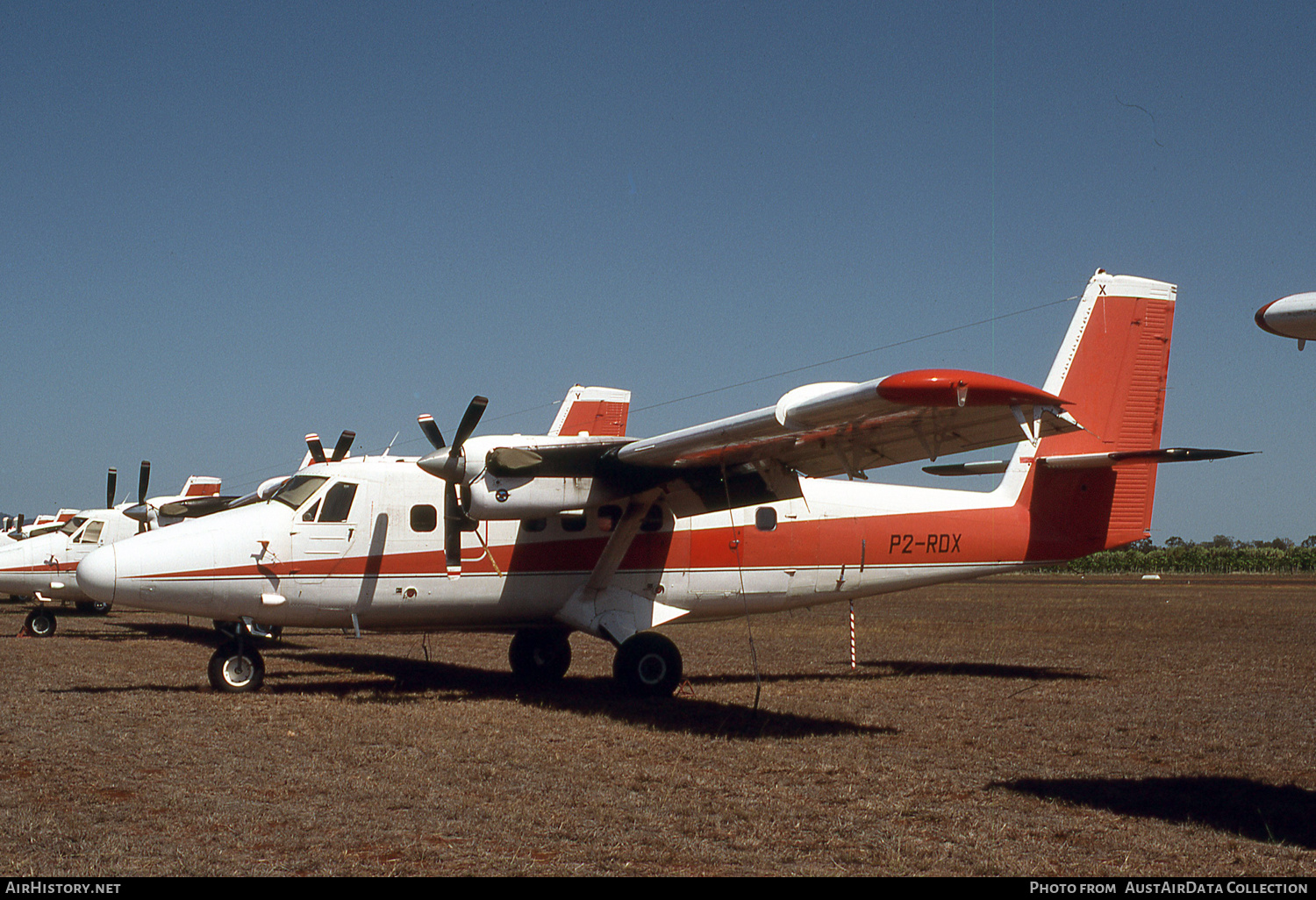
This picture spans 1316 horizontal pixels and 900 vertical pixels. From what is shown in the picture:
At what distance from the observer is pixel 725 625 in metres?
27.3

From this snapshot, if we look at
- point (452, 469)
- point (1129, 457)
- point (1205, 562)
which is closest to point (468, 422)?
point (452, 469)

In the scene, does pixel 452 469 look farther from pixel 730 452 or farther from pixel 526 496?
pixel 730 452

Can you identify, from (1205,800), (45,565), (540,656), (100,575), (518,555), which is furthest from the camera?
(45,565)

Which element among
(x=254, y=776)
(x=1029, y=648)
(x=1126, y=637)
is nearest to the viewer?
(x=254, y=776)

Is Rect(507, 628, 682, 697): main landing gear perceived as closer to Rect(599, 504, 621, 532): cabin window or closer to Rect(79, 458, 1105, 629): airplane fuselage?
Rect(79, 458, 1105, 629): airplane fuselage

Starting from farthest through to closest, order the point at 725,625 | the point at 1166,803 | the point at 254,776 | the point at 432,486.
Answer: the point at 725,625 < the point at 432,486 < the point at 254,776 < the point at 1166,803

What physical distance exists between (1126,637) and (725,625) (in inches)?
369

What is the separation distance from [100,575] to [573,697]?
5505 millimetres

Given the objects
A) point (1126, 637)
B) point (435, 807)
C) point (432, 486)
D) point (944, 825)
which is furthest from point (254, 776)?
point (1126, 637)

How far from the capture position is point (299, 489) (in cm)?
1302

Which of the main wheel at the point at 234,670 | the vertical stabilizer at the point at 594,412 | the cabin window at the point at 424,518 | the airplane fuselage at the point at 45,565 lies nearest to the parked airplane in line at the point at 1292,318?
the cabin window at the point at 424,518

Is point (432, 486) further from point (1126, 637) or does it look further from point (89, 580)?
point (1126, 637)

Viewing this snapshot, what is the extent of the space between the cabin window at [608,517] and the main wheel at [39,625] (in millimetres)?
15137
